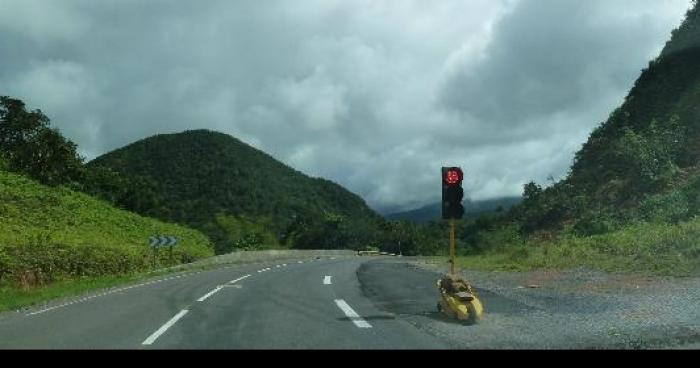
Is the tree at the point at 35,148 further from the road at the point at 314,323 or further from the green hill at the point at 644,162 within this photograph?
the road at the point at 314,323

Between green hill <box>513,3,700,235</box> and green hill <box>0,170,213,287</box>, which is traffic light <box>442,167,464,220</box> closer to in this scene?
green hill <box>513,3,700,235</box>

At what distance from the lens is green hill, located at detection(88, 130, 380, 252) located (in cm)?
12388

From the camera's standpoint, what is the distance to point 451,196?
12.9 metres

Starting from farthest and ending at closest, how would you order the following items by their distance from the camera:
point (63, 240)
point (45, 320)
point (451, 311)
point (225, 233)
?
point (225, 233) < point (63, 240) < point (45, 320) < point (451, 311)

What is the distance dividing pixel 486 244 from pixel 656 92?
20166mm

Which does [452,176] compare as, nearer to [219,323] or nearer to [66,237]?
[219,323]

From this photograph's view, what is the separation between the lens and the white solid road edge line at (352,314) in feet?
37.8

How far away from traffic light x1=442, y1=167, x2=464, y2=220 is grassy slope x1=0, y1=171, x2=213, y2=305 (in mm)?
15990

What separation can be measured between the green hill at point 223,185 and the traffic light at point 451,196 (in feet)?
320

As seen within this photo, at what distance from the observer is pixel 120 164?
5271 inches

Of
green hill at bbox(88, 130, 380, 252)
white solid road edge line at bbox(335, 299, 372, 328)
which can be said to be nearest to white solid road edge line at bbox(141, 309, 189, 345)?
white solid road edge line at bbox(335, 299, 372, 328)

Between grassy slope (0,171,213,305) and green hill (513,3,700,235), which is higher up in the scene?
green hill (513,3,700,235)
